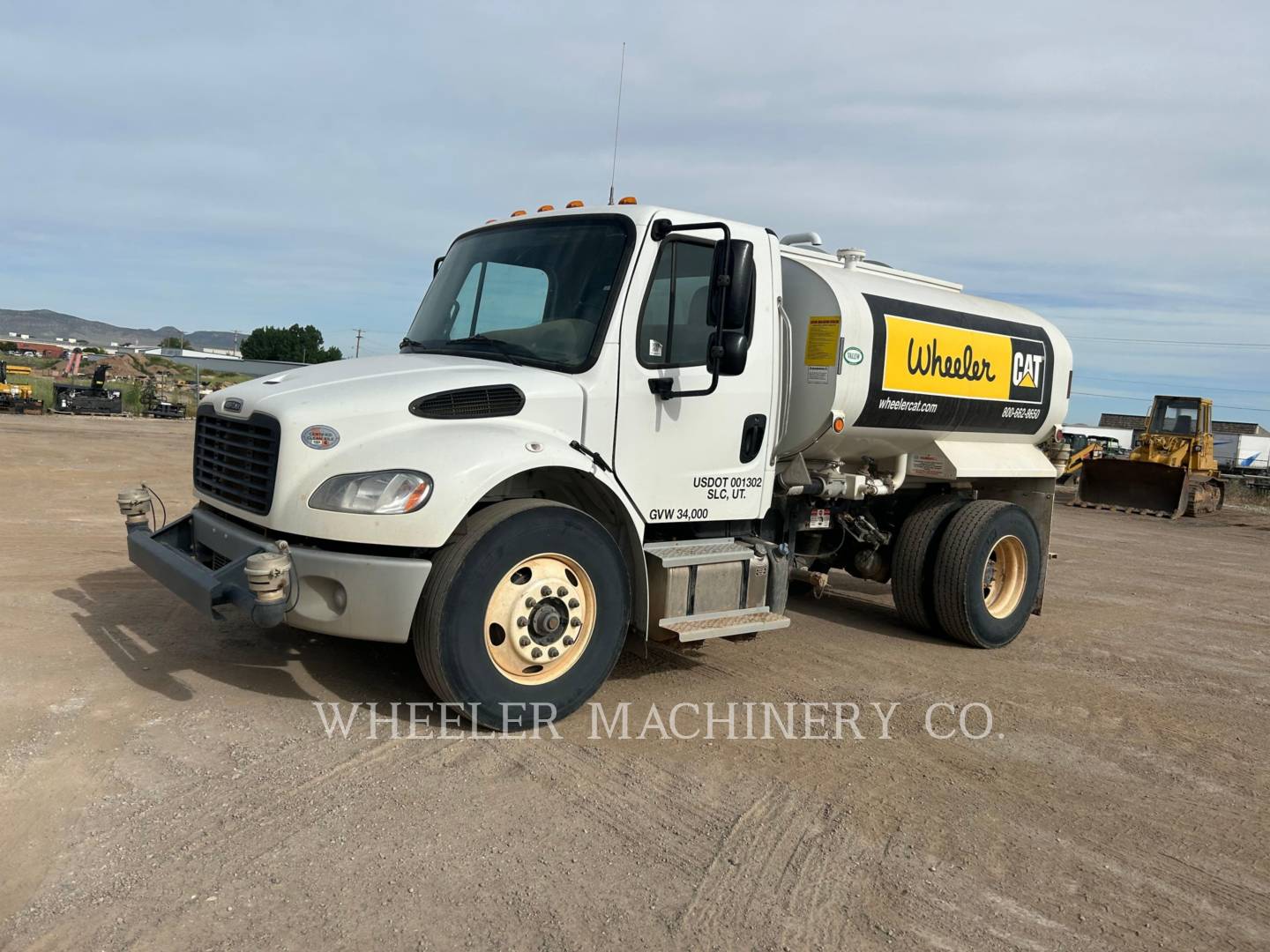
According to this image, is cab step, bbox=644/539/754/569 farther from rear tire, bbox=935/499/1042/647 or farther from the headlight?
rear tire, bbox=935/499/1042/647

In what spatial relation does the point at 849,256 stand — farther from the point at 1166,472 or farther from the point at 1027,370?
the point at 1166,472

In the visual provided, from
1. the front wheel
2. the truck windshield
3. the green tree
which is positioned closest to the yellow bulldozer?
the truck windshield

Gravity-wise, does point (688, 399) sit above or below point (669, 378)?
below

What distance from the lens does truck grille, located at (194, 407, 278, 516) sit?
4.57m

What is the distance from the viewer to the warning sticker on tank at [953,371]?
21.6ft

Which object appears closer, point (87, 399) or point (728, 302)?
point (728, 302)

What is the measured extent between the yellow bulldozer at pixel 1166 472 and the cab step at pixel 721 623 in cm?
1910

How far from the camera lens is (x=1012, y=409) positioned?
7.72 metres

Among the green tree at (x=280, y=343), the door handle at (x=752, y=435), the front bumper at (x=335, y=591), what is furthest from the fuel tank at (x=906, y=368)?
the green tree at (x=280, y=343)

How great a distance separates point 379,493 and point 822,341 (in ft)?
10.1

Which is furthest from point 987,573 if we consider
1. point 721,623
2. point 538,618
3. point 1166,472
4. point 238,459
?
point 1166,472

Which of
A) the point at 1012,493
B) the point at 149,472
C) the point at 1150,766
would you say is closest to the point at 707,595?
the point at 1150,766

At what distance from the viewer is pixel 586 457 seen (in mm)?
4996

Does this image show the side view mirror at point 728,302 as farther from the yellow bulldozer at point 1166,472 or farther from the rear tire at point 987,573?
Result: the yellow bulldozer at point 1166,472
